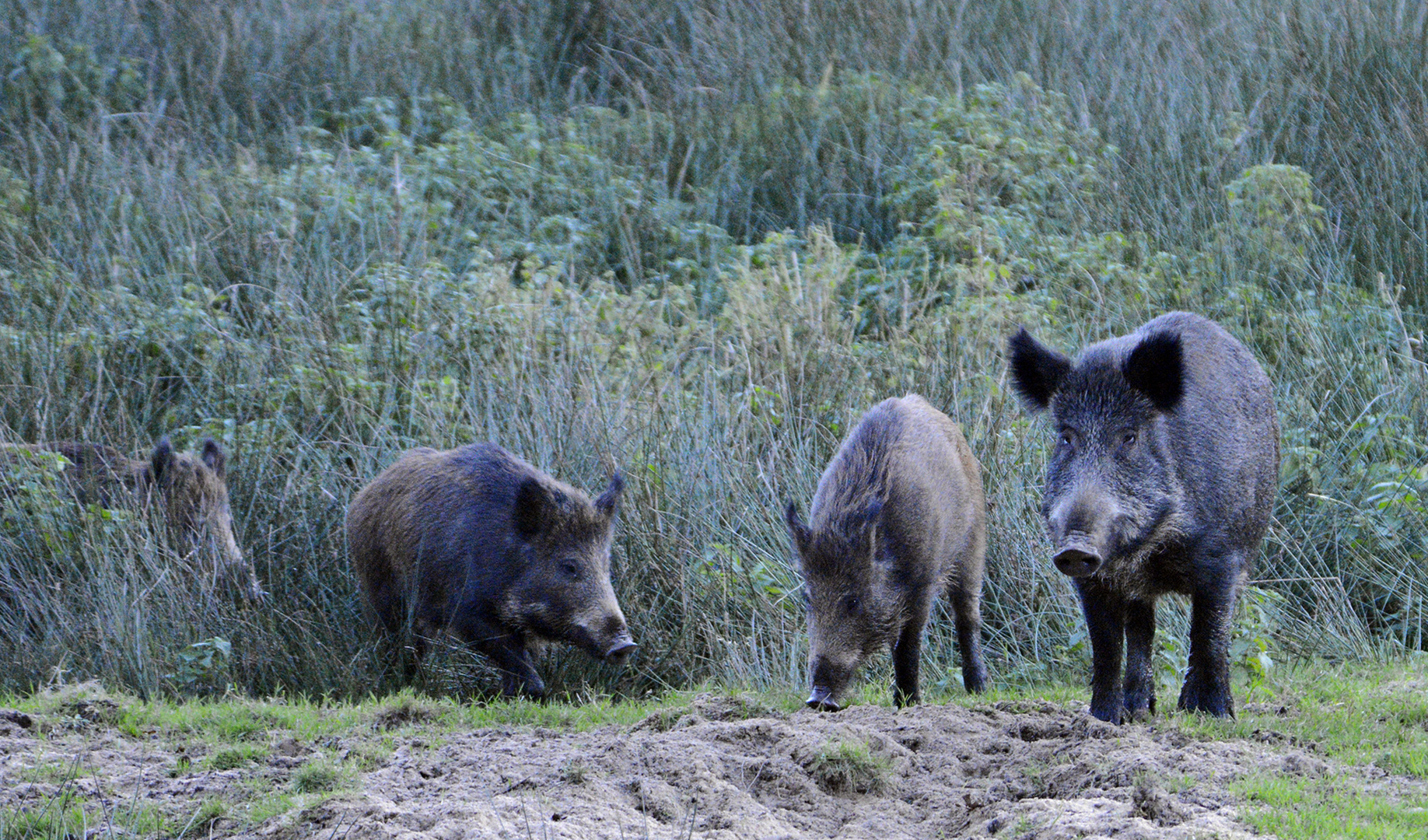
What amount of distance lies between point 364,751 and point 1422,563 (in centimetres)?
473

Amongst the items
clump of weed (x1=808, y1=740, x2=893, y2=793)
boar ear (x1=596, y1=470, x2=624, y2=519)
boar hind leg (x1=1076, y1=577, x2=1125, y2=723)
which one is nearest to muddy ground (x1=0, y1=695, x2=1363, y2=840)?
clump of weed (x1=808, y1=740, x2=893, y2=793)

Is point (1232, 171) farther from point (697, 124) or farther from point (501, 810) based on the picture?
point (501, 810)

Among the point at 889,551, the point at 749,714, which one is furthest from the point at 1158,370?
the point at 749,714

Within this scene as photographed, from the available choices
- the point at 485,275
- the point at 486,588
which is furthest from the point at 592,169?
the point at 486,588

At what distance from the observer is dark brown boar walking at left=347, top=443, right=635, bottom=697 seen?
5.99 meters

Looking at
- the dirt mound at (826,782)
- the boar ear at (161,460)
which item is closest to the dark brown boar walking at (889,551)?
the dirt mound at (826,782)


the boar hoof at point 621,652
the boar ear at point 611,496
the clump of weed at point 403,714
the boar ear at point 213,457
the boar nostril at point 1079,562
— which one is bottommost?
the boar hoof at point 621,652

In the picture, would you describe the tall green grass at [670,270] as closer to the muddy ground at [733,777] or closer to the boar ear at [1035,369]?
the muddy ground at [733,777]

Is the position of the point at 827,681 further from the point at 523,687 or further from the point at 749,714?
the point at 523,687

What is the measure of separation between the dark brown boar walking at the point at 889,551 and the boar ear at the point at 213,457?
3.23m

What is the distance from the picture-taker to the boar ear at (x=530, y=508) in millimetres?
6012

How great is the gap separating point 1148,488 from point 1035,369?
55 cm

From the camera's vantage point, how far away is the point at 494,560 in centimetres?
609

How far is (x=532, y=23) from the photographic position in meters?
14.2
